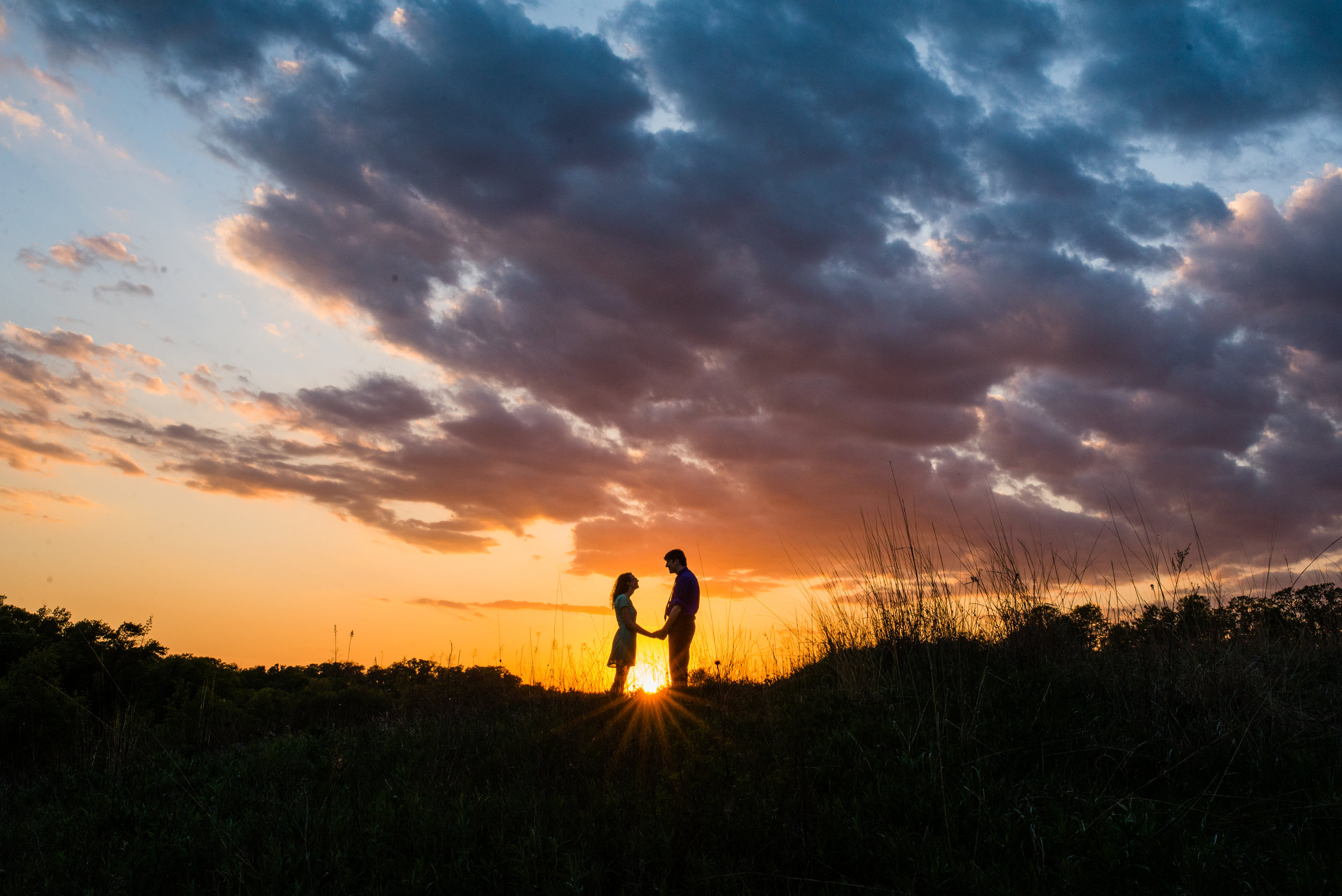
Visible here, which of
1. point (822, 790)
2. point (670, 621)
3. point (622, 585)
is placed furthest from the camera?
point (622, 585)

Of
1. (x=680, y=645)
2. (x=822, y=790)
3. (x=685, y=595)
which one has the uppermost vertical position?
(x=685, y=595)

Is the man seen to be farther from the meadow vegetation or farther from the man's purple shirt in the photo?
the meadow vegetation

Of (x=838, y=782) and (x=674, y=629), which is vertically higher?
(x=674, y=629)

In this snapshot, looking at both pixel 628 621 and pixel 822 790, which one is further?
pixel 628 621

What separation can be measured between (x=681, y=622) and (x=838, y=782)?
20.9 feet

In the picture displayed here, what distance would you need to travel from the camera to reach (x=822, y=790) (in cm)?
515

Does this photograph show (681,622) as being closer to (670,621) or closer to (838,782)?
(670,621)

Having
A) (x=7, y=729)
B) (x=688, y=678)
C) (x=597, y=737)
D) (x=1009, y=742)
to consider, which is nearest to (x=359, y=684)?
(x=7, y=729)

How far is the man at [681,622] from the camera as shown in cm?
1137

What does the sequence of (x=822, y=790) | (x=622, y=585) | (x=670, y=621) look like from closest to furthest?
(x=822, y=790) → (x=670, y=621) → (x=622, y=585)

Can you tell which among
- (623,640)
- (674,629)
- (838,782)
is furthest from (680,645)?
(838,782)

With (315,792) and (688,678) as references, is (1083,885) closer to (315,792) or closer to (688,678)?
(315,792)

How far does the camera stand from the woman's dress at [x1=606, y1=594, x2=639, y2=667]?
39.5ft

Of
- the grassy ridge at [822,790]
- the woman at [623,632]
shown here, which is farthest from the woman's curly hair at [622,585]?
the grassy ridge at [822,790]
